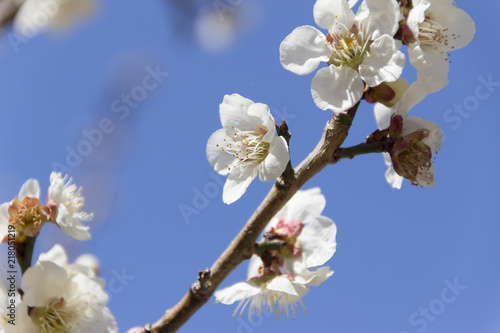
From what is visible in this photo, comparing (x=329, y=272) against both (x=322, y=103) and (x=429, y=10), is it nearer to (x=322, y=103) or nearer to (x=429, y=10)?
(x=322, y=103)

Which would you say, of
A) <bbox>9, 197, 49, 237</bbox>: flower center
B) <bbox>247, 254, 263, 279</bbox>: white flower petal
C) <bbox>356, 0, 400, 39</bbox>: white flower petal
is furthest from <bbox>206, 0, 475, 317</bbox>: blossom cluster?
<bbox>9, 197, 49, 237</bbox>: flower center

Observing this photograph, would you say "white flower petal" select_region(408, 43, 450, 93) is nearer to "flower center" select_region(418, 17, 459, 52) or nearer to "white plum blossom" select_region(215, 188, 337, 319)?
"flower center" select_region(418, 17, 459, 52)

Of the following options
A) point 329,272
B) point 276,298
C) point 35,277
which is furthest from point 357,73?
point 35,277

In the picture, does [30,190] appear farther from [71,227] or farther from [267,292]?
[267,292]

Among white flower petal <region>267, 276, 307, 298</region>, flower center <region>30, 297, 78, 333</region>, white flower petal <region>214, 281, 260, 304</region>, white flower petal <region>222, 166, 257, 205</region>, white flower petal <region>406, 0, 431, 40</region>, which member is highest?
white flower petal <region>406, 0, 431, 40</region>

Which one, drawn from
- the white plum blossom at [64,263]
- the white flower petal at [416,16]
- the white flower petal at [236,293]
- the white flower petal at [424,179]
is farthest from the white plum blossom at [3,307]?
the white flower petal at [416,16]

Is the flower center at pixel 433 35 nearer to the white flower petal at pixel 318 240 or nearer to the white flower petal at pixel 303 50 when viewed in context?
the white flower petal at pixel 303 50
